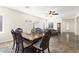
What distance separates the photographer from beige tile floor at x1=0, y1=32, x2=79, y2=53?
8.49 feet

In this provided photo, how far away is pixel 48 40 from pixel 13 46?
847 mm

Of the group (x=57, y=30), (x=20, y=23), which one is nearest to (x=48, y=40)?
(x=57, y=30)

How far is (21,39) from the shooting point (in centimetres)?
273

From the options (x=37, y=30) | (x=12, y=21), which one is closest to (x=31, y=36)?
(x=37, y=30)

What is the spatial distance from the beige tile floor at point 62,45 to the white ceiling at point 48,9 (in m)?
0.50

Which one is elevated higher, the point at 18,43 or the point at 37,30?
the point at 37,30

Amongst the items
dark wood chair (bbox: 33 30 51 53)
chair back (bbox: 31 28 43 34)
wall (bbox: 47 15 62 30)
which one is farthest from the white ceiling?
dark wood chair (bbox: 33 30 51 53)

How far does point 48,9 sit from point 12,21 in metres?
0.91

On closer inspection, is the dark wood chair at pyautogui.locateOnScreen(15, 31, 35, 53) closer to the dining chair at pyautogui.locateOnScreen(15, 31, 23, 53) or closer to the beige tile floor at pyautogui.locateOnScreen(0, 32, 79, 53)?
the dining chair at pyautogui.locateOnScreen(15, 31, 23, 53)

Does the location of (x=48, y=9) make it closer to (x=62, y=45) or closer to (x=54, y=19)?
(x=54, y=19)

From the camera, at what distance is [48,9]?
2656 millimetres

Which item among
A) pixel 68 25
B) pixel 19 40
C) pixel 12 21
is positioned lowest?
pixel 19 40

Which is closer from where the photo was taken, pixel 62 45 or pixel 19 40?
pixel 62 45

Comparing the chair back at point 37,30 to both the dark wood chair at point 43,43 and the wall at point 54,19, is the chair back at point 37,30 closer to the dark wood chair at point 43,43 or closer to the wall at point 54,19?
the dark wood chair at point 43,43
